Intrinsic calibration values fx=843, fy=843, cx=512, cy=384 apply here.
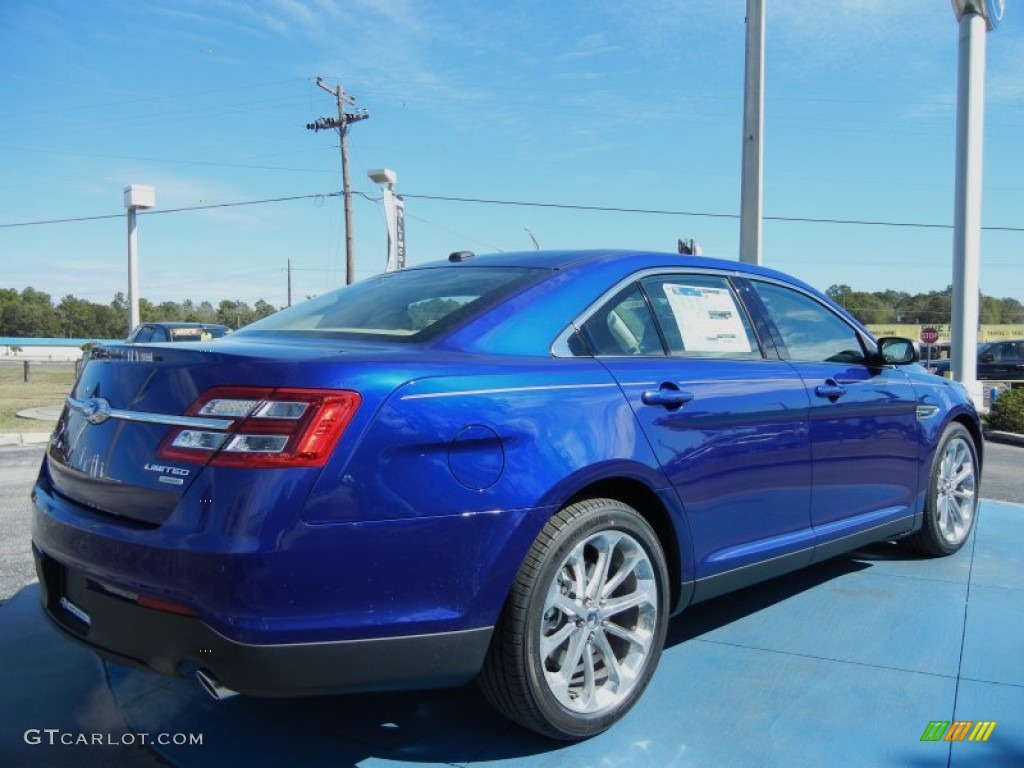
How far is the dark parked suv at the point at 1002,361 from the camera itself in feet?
78.7

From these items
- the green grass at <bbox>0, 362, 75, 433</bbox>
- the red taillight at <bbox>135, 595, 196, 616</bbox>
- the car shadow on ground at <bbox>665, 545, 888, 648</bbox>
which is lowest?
the green grass at <bbox>0, 362, 75, 433</bbox>

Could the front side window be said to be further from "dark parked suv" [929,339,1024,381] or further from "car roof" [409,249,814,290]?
"dark parked suv" [929,339,1024,381]

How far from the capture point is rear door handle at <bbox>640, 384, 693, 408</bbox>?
9.44ft

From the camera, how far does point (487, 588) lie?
2.37 m

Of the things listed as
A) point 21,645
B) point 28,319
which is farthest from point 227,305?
point 21,645

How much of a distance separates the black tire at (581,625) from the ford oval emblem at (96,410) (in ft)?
4.33

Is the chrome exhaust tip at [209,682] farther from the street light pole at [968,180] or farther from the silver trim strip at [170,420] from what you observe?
the street light pole at [968,180]

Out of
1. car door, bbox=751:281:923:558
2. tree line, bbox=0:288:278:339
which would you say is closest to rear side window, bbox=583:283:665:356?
car door, bbox=751:281:923:558

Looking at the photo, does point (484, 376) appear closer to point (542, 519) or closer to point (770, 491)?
point (542, 519)

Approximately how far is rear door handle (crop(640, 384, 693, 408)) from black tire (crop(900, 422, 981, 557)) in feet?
7.61

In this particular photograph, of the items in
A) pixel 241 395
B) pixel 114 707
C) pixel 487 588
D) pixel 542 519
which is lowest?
pixel 114 707

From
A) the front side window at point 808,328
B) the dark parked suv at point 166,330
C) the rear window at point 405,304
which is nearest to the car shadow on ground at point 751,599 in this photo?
the front side window at point 808,328

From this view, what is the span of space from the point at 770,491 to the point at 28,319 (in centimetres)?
12315
